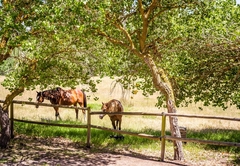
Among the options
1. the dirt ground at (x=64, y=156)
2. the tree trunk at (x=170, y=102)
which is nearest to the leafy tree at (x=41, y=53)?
the dirt ground at (x=64, y=156)

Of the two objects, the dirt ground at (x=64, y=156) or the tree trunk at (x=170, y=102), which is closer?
the dirt ground at (x=64, y=156)

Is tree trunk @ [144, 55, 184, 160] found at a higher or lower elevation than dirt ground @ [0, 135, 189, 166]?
higher

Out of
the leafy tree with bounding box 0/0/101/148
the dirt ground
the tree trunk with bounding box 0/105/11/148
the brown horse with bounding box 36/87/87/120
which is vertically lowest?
the dirt ground

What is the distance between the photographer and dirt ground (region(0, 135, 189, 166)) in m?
8.62

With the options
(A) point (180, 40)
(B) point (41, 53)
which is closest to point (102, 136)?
(B) point (41, 53)

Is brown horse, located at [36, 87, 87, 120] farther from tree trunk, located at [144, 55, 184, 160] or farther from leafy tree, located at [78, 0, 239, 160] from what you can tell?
tree trunk, located at [144, 55, 184, 160]

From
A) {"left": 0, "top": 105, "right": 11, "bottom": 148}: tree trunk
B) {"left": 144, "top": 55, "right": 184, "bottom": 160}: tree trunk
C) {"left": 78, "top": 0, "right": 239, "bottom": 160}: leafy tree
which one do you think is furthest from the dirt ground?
{"left": 78, "top": 0, "right": 239, "bottom": 160}: leafy tree

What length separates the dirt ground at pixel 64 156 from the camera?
8617mm

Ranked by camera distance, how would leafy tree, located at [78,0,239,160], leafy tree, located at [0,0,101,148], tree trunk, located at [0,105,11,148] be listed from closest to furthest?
leafy tree, located at [0,0,101,148]
leafy tree, located at [78,0,239,160]
tree trunk, located at [0,105,11,148]

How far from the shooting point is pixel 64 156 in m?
9.32

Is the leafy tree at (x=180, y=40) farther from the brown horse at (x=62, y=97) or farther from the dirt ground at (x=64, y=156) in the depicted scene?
the brown horse at (x=62, y=97)

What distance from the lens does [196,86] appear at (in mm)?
10773

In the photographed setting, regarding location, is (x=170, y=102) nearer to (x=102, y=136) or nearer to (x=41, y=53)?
(x=102, y=136)

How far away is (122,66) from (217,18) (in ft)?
12.7
